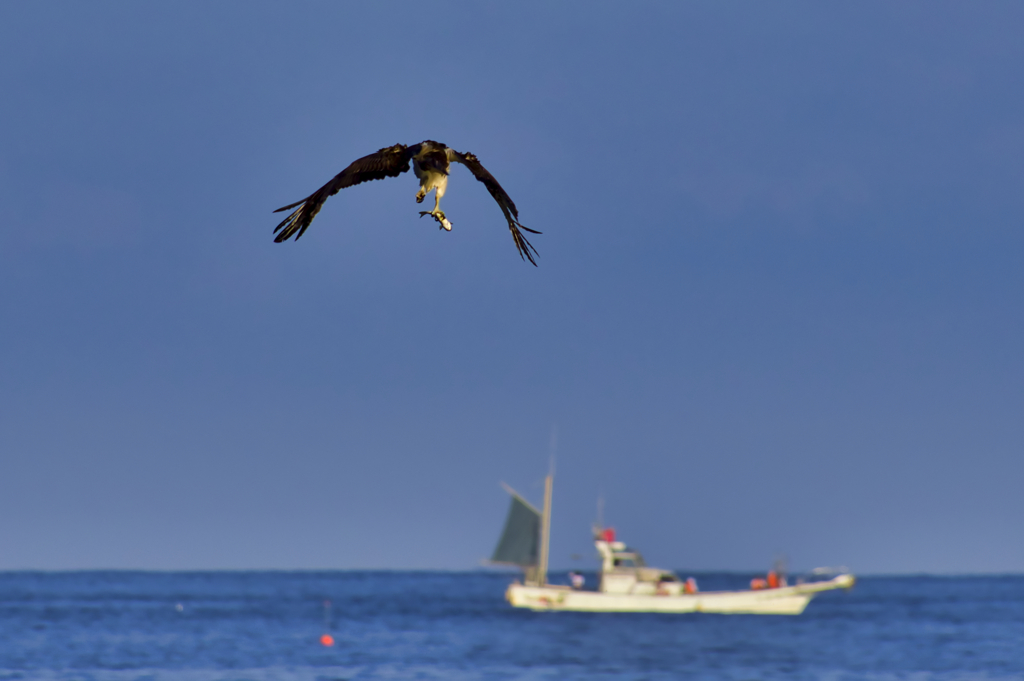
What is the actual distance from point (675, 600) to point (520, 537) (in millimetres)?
17221

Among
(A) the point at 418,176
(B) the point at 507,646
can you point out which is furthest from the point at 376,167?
(B) the point at 507,646

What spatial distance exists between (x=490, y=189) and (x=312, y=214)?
1.74m

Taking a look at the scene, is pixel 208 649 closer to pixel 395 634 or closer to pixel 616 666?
pixel 395 634

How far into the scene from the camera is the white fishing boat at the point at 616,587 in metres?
75.8

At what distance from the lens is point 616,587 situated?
7588cm

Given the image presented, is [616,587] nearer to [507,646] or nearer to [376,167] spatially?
[507,646]

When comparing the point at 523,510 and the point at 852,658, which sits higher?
the point at 523,510

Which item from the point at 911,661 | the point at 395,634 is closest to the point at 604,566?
the point at 395,634

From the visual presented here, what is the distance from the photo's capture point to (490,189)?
10500mm

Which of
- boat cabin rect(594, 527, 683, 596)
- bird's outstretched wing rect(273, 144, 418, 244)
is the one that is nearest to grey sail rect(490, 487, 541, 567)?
boat cabin rect(594, 527, 683, 596)

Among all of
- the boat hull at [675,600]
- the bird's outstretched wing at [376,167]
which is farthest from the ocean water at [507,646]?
the bird's outstretched wing at [376,167]

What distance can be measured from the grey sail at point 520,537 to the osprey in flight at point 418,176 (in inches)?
3108

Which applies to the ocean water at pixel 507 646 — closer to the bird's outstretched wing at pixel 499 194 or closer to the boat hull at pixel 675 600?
the boat hull at pixel 675 600

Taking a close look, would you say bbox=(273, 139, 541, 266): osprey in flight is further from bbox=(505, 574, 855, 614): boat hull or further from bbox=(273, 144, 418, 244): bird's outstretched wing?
bbox=(505, 574, 855, 614): boat hull
